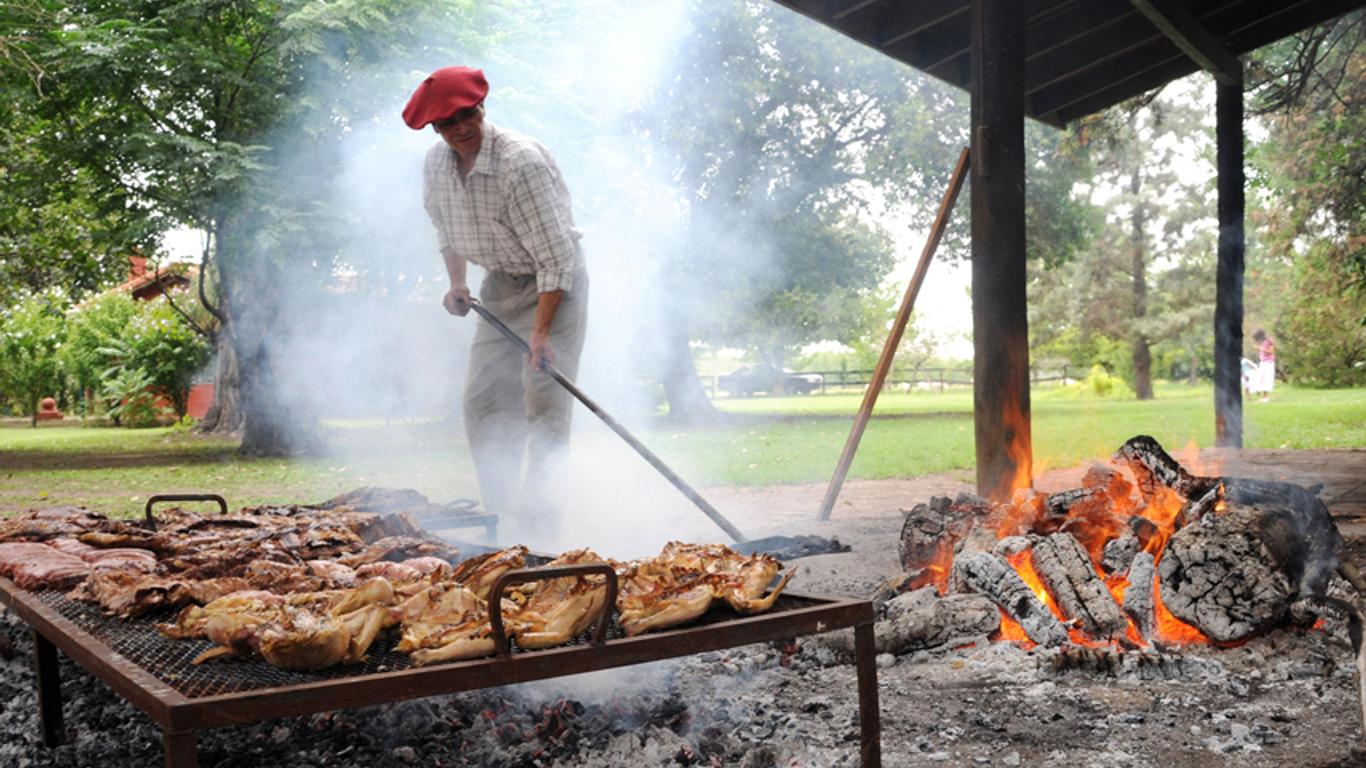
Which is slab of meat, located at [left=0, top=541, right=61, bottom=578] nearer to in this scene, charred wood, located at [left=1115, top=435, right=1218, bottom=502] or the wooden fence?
charred wood, located at [left=1115, top=435, right=1218, bottom=502]

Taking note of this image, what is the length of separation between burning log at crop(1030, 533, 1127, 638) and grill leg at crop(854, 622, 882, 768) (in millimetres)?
1557

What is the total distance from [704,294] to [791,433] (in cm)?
470

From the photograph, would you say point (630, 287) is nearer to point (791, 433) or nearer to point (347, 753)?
point (791, 433)

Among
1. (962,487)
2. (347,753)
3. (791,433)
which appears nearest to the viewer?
(347,753)

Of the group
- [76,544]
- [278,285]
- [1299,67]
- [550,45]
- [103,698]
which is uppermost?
[550,45]

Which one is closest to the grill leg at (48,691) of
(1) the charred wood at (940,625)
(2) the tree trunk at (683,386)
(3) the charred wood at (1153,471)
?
(1) the charred wood at (940,625)

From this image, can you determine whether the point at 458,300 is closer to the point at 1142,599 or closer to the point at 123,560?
the point at 123,560

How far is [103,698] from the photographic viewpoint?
11.1 feet

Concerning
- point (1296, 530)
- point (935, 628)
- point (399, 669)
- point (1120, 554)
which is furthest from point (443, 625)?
point (1296, 530)

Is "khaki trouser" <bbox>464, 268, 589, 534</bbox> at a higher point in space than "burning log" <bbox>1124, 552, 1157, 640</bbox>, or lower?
higher

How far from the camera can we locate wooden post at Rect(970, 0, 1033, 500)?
5.35 meters

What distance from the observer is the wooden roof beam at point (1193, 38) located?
21.1ft

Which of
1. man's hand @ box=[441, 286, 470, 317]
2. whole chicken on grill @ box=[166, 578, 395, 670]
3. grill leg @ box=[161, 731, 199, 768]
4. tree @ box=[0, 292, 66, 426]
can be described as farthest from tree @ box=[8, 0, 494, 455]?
tree @ box=[0, 292, 66, 426]

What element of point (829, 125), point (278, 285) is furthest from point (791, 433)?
point (278, 285)
